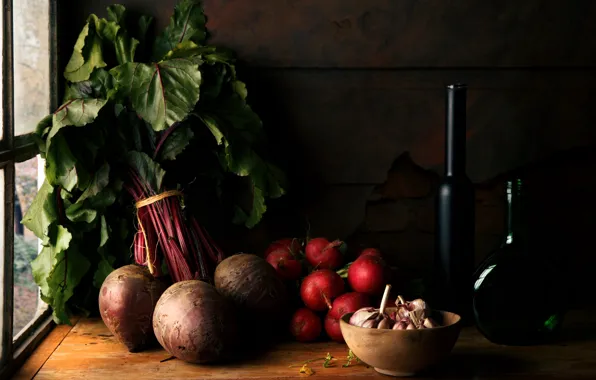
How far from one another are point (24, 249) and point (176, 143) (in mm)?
403

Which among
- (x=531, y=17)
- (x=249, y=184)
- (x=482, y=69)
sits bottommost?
(x=249, y=184)

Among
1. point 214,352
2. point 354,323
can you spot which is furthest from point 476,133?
point 214,352

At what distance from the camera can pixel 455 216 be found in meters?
1.57

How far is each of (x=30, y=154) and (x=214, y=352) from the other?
1.77 ft

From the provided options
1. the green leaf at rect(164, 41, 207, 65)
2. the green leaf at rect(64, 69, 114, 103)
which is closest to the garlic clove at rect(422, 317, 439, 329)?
the green leaf at rect(164, 41, 207, 65)

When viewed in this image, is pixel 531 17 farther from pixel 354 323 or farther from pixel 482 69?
pixel 354 323

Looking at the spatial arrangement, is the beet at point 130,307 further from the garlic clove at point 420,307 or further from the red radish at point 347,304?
the garlic clove at point 420,307

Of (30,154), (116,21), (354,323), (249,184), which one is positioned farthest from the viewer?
(249,184)

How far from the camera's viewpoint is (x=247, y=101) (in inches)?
69.6

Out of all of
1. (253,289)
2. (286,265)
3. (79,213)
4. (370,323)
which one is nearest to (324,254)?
(286,265)

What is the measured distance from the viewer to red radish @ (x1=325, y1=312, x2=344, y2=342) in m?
1.49

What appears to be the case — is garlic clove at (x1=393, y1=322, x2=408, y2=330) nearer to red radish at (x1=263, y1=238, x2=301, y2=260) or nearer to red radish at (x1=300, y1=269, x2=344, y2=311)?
red radish at (x1=300, y1=269, x2=344, y2=311)

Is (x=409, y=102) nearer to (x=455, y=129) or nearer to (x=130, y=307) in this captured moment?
(x=455, y=129)

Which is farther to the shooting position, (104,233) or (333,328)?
(104,233)
